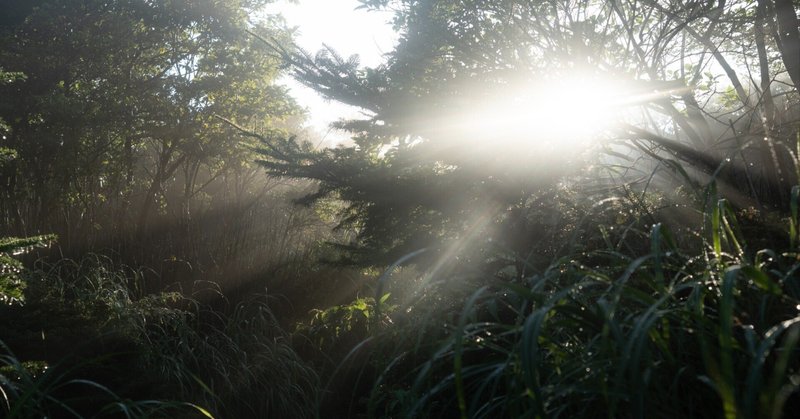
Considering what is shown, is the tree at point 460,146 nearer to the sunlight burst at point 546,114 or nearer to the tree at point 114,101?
the sunlight burst at point 546,114

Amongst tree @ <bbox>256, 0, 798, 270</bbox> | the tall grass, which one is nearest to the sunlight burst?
tree @ <bbox>256, 0, 798, 270</bbox>

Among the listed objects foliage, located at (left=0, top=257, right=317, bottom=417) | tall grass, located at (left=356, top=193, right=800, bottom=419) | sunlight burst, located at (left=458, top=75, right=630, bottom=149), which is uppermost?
sunlight burst, located at (left=458, top=75, right=630, bottom=149)

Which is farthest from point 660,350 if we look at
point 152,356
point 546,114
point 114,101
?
point 114,101

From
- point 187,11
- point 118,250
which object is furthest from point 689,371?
point 187,11

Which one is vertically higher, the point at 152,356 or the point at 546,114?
the point at 546,114

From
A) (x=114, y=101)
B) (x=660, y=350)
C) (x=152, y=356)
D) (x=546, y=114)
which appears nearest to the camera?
(x=660, y=350)

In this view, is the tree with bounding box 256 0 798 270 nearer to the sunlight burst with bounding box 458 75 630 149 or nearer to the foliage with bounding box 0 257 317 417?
the sunlight burst with bounding box 458 75 630 149

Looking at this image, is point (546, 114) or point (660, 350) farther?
point (546, 114)

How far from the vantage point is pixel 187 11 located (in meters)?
9.66

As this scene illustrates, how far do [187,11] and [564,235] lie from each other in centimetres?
848

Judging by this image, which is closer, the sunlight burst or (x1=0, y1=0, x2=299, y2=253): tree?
the sunlight burst

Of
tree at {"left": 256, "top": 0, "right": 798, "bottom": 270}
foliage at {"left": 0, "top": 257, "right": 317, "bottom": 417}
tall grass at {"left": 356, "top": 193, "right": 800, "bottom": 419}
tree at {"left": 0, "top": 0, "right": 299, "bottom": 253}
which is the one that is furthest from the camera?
tree at {"left": 0, "top": 0, "right": 299, "bottom": 253}

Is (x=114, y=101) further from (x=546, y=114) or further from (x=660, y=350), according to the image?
(x=660, y=350)

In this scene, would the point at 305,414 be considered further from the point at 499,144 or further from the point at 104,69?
the point at 104,69
